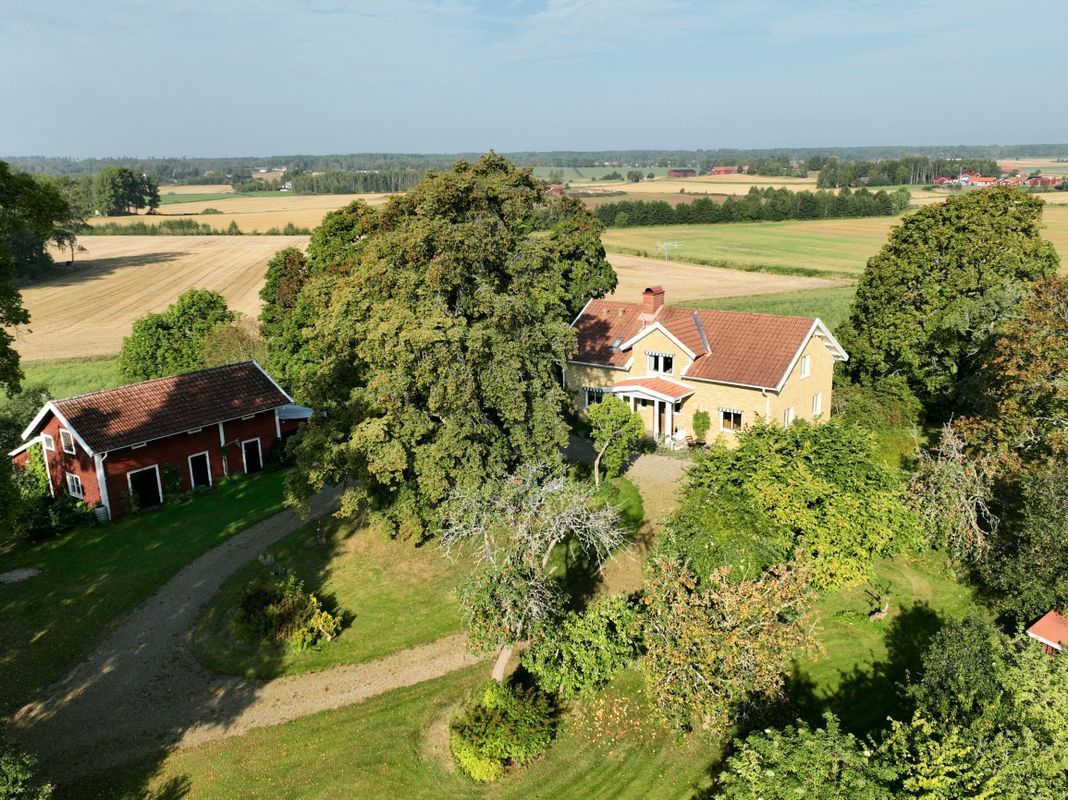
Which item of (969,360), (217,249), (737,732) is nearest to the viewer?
(737,732)

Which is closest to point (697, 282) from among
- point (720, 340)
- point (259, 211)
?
point (720, 340)

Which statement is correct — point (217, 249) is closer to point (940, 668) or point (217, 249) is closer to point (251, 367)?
point (251, 367)

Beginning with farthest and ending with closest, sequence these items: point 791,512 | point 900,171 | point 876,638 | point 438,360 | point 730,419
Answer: point 900,171 < point 730,419 < point 438,360 < point 876,638 < point 791,512

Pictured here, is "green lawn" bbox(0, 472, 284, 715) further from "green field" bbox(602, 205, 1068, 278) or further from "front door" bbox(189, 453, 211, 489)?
"green field" bbox(602, 205, 1068, 278)

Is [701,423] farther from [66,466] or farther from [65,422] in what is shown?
[66,466]

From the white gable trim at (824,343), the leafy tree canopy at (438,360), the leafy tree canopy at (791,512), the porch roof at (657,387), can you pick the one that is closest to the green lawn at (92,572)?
the leafy tree canopy at (438,360)

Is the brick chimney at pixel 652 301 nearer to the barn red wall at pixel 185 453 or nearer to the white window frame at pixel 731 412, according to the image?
the white window frame at pixel 731 412

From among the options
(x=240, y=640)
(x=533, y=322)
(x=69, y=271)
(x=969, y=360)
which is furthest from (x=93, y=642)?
(x=69, y=271)
